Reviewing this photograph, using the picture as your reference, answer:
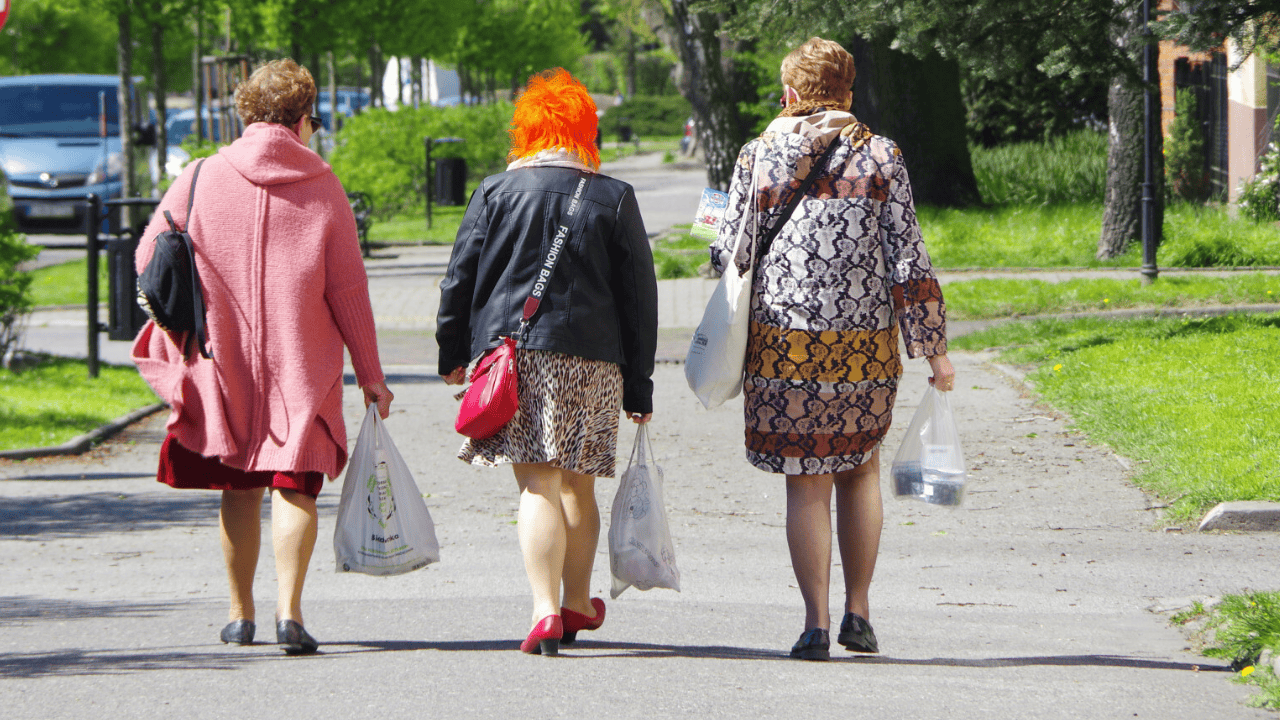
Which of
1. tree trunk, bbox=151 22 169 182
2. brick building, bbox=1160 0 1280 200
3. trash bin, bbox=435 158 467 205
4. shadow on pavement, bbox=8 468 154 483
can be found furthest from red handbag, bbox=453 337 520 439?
trash bin, bbox=435 158 467 205

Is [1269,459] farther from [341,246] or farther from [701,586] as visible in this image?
[341,246]

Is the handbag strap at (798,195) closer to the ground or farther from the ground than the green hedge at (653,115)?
closer to the ground

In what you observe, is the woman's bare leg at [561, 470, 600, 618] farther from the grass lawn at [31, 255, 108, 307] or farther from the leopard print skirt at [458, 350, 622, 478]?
the grass lawn at [31, 255, 108, 307]

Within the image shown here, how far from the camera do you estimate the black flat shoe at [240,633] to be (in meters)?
4.62

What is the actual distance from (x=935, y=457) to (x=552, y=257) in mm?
1295

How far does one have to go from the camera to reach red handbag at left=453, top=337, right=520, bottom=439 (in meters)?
4.27

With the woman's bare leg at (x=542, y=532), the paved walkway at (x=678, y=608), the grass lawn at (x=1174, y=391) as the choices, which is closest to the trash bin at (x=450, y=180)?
the grass lawn at (x=1174, y=391)

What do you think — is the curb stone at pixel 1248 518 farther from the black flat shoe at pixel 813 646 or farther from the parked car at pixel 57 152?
the parked car at pixel 57 152

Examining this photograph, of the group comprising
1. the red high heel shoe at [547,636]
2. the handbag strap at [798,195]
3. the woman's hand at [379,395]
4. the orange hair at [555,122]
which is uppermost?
the orange hair at [555,122]

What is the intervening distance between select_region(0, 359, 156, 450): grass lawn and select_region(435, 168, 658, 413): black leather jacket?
545 centimetres

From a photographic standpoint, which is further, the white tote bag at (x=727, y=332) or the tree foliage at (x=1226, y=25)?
the tree foliage at (x=1226, y=25)

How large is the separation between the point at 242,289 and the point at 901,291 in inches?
75.4

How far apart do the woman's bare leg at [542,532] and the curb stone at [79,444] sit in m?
5.31

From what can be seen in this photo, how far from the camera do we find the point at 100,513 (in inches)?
289
